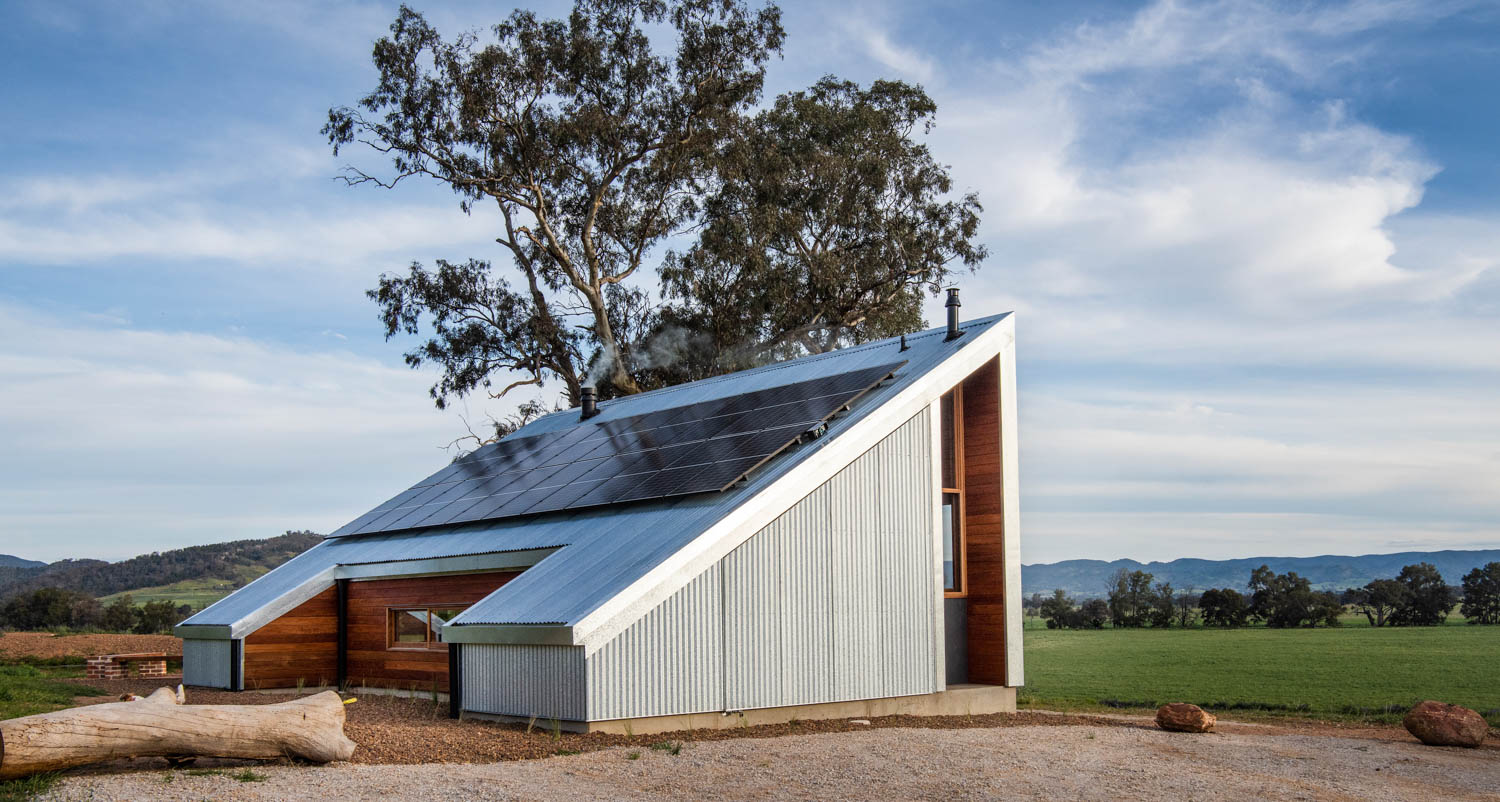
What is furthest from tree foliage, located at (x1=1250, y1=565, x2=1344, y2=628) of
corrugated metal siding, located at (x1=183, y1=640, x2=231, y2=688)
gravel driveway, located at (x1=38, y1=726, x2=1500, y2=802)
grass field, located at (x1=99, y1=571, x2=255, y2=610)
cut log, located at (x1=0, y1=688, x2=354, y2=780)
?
cut log, located at (x1=0, y1=688, x2=354, y2=780)

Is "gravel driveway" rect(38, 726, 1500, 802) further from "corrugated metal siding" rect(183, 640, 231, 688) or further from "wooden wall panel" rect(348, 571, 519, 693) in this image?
"corrugated metal siding" rect(183, 640, 231, 688)

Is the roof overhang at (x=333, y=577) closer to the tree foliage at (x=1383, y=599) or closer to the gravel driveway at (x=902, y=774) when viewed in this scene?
the gravel driveway at (x=902, y=774)

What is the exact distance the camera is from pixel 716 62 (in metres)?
29.2

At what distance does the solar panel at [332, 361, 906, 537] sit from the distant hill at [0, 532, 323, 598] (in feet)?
137

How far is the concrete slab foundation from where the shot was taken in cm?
1068

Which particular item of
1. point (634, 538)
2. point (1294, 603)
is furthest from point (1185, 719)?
point (1294, 603)

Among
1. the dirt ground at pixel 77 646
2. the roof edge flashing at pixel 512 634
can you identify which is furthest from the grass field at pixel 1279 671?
the dirt ground at pixel 77 646

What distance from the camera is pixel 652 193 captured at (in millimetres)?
30391

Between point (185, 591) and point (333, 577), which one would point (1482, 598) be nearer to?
point (333, 577)

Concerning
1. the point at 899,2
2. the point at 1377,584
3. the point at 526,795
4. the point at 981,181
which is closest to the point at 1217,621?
the point at 1377,584

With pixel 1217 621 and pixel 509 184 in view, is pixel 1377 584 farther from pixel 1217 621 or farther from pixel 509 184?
pixel 509 184

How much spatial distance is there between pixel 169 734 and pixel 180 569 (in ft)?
192

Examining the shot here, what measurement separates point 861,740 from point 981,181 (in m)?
25.4

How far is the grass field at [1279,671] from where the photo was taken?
23.5 metres
